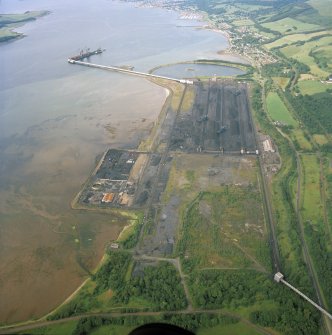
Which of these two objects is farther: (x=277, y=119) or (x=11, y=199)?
(x=277, y=119)

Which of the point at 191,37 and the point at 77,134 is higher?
the point at 77,134

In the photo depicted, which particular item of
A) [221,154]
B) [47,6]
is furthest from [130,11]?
[221,154]

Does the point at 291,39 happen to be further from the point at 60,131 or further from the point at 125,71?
the point at 60,131

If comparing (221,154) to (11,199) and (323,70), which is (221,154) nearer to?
(11,199)

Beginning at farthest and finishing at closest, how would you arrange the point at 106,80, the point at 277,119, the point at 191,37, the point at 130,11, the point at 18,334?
the point at 130,11 → the point at 191,37 → the point at 106,80 → the point at 277,119 → the point at 18,334

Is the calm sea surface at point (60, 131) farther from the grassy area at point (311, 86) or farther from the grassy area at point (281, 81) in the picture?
the grassy area at point (311, 86)

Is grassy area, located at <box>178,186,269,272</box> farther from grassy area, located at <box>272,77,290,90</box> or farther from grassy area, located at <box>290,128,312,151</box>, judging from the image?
grassy area, located at <box>272,77,290,90</box>

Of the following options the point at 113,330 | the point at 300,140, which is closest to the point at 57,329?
the point at 113,330
